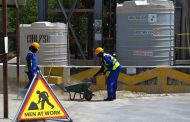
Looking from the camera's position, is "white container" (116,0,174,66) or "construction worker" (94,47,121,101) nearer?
"construction worker" (94,47,121,101)

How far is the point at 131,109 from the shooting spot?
41.6 ft

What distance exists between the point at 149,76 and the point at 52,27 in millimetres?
4054

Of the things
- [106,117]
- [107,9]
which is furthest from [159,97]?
[107,9]

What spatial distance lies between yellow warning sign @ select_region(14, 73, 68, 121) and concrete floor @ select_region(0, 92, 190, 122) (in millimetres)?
813

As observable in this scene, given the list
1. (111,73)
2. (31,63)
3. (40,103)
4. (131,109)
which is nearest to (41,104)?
(40,103)

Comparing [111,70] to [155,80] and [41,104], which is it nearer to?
[155,80]

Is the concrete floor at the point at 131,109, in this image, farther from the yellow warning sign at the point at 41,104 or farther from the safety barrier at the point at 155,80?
the yellow warning sign at the point at 41,104

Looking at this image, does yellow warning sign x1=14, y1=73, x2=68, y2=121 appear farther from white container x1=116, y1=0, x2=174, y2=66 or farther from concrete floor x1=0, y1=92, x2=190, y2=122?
white container x1=116, y1=0, x2=174, y2=66

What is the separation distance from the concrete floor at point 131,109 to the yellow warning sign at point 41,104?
2.67ft

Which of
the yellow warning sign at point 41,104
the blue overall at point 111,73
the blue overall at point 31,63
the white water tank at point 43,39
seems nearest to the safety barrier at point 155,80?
the blue overall at point 111,73

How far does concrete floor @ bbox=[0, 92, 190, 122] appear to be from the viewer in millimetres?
11180

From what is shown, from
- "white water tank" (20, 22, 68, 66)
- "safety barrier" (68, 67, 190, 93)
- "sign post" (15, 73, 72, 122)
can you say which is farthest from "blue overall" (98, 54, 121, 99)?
"sign post" (15, 73, 72, 122)

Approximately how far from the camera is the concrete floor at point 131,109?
11.2 m

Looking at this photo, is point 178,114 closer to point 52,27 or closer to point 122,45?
point 122,45
